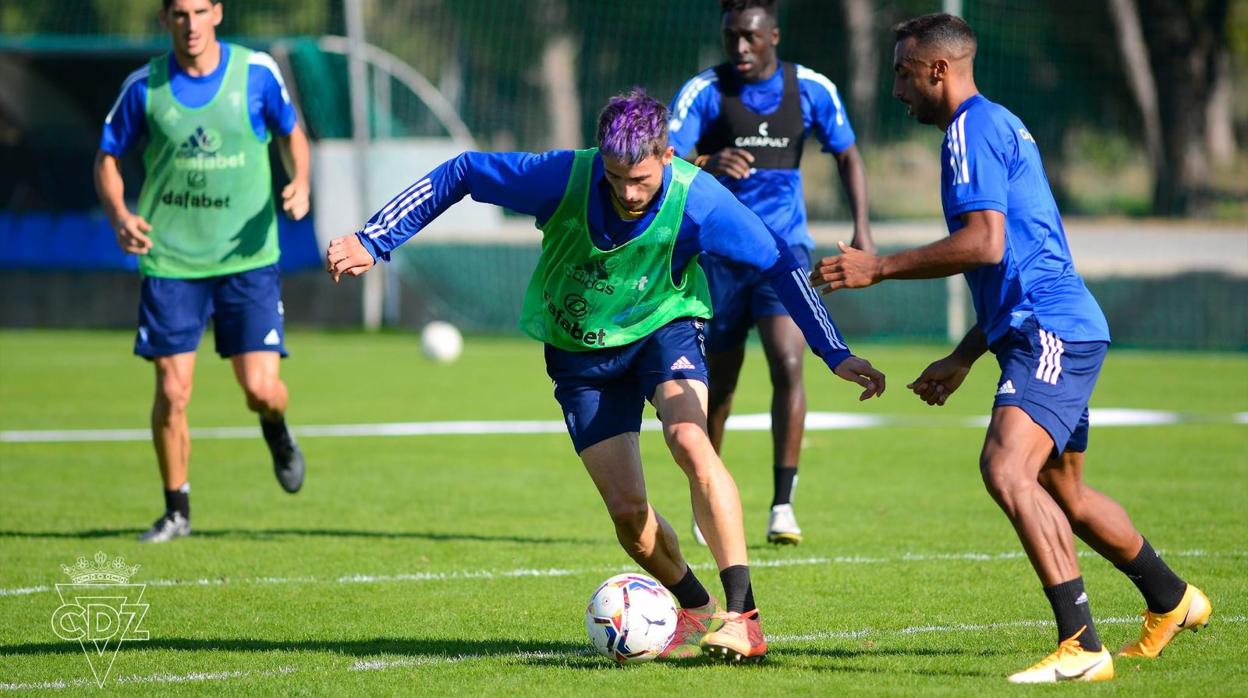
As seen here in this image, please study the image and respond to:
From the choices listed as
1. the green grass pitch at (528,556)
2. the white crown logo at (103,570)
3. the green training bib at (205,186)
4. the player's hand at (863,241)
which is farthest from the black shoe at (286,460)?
the player's hand at (863,241)

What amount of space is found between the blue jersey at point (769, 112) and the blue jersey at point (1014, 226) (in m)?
3.23

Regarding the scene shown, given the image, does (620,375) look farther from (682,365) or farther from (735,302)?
(735,302)

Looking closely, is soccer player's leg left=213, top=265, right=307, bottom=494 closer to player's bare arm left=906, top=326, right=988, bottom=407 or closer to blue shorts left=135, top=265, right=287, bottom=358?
blue shorts left=135, top=265, right=287, bottom=358

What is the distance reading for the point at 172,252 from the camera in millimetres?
8375

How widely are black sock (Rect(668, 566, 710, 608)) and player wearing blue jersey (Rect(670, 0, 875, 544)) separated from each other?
7.52 feet

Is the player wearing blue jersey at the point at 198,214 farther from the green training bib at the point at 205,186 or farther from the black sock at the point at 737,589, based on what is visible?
the black sock at the point at 737,589

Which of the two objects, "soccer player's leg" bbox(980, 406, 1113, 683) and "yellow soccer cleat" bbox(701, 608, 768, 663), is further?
"yellow soccer cleat" bbox(701, 608, 768, 663)

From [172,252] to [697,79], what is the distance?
292 centimetres

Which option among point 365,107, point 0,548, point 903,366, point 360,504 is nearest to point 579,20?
point 365,107

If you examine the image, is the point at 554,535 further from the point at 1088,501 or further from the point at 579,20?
the point at 579,20

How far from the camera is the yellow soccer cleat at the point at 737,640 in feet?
17.0

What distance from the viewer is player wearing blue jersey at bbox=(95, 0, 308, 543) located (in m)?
8.30

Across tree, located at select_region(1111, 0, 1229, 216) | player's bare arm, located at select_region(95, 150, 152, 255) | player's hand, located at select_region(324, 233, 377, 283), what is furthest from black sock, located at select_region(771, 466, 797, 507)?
tree, located at select_region(1111, 0, 1229, 216)

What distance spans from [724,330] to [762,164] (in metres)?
0.92
